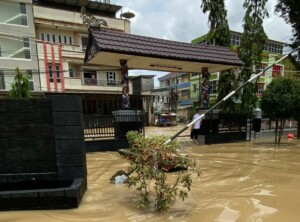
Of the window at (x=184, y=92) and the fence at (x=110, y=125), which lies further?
the window at (x=184, y=92)

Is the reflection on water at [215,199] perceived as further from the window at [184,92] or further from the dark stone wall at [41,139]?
the window at [184,92]

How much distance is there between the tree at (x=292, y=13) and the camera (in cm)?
1614

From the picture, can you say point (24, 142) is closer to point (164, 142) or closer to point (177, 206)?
point (164, 142)

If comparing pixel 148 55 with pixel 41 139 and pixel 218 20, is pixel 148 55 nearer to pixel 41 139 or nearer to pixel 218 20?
pixel 41 139

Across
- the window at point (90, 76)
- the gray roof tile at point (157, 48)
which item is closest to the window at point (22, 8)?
the window at point (90, 76)

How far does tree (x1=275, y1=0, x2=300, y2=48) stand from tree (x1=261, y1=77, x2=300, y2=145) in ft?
29.8

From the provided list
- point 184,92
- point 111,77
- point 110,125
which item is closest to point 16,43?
point 111,77

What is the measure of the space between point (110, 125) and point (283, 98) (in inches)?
286

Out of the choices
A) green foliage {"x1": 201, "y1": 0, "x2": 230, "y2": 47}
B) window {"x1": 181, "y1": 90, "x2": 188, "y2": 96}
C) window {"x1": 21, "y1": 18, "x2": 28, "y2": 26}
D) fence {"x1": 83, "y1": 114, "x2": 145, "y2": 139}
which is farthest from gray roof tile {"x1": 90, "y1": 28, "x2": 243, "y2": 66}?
window {"x1": 181, "y1": 90, "x2": 188, "y2": 96}

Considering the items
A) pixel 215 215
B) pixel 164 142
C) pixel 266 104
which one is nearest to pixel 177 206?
pixel 215 215

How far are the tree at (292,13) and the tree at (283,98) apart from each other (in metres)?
9.09

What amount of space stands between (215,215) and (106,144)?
21.7 ft

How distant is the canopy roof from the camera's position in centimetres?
863

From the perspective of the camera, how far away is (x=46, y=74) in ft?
71.1
